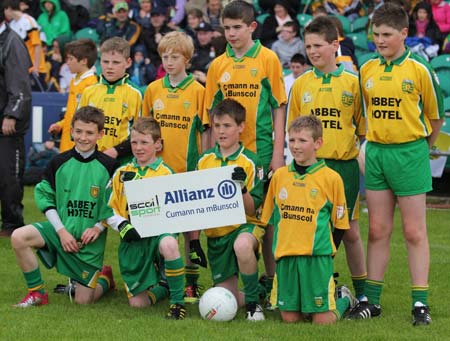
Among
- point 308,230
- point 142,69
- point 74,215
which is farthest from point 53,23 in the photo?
point 308,230

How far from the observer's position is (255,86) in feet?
25.3

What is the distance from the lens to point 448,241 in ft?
35.3

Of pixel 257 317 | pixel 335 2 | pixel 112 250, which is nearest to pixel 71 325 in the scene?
pixel 257 317

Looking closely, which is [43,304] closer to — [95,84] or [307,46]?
[95,84]

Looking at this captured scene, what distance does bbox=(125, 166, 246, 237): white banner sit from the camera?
7.35m

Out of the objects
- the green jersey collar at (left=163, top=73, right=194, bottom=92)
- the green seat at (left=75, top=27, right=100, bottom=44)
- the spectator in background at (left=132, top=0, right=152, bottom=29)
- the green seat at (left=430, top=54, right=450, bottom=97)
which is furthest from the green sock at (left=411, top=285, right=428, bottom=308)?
the green seat at (left=75, top=27, right=100, bottom=44)

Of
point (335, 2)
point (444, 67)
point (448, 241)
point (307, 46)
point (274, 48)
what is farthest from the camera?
point (335, 2)

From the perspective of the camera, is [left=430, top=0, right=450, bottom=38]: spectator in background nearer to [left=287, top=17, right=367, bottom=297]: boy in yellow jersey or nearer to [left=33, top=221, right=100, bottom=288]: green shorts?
[left=287, top=17, right=367, bottom=297]: boy in yellow jersey

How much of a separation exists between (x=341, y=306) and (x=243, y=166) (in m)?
1.29

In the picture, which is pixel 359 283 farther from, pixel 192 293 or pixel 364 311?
pixel 192 293

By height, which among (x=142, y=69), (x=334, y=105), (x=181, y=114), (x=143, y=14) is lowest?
(x=181, y=114)

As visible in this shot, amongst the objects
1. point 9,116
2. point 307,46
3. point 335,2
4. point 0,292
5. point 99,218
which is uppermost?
point 335,2

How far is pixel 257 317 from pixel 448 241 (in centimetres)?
425

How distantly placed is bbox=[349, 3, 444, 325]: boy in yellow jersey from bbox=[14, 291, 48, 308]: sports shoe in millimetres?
2409
